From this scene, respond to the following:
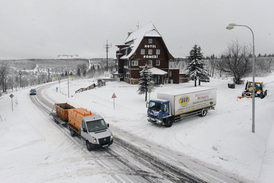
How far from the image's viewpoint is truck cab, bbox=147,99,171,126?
17.1 meters

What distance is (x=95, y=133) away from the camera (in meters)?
12.6

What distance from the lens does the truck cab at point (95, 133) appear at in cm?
1221

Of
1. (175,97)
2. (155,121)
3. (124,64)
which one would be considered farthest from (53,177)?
(124,64)

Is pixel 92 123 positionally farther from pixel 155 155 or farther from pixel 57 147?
pixel 155 155

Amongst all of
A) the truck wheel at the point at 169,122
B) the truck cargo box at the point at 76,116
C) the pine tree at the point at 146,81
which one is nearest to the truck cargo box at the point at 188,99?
the truck wheel at the point at 169,122

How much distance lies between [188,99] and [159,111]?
3.78 m

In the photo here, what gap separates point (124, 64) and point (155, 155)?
43.5 meters

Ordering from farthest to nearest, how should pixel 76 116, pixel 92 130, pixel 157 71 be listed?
pixel 157 71
pixel 76 116
pixel 92 130

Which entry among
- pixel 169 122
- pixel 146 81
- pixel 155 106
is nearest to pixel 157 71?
pixel 146 81

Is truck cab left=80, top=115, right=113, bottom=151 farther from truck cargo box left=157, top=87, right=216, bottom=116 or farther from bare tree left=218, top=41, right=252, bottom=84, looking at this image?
bare tree left=218, top=41, right=252, bottom=84

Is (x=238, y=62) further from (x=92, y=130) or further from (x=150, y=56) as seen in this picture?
(x=92, y=130)

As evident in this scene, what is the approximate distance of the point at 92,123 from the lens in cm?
1320

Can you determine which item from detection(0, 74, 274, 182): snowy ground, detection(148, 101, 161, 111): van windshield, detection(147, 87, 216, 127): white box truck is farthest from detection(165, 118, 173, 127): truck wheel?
detection(148, 101, 161, 111): van windshield

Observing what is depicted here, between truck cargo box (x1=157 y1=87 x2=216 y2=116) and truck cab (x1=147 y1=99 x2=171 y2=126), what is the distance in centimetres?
76
